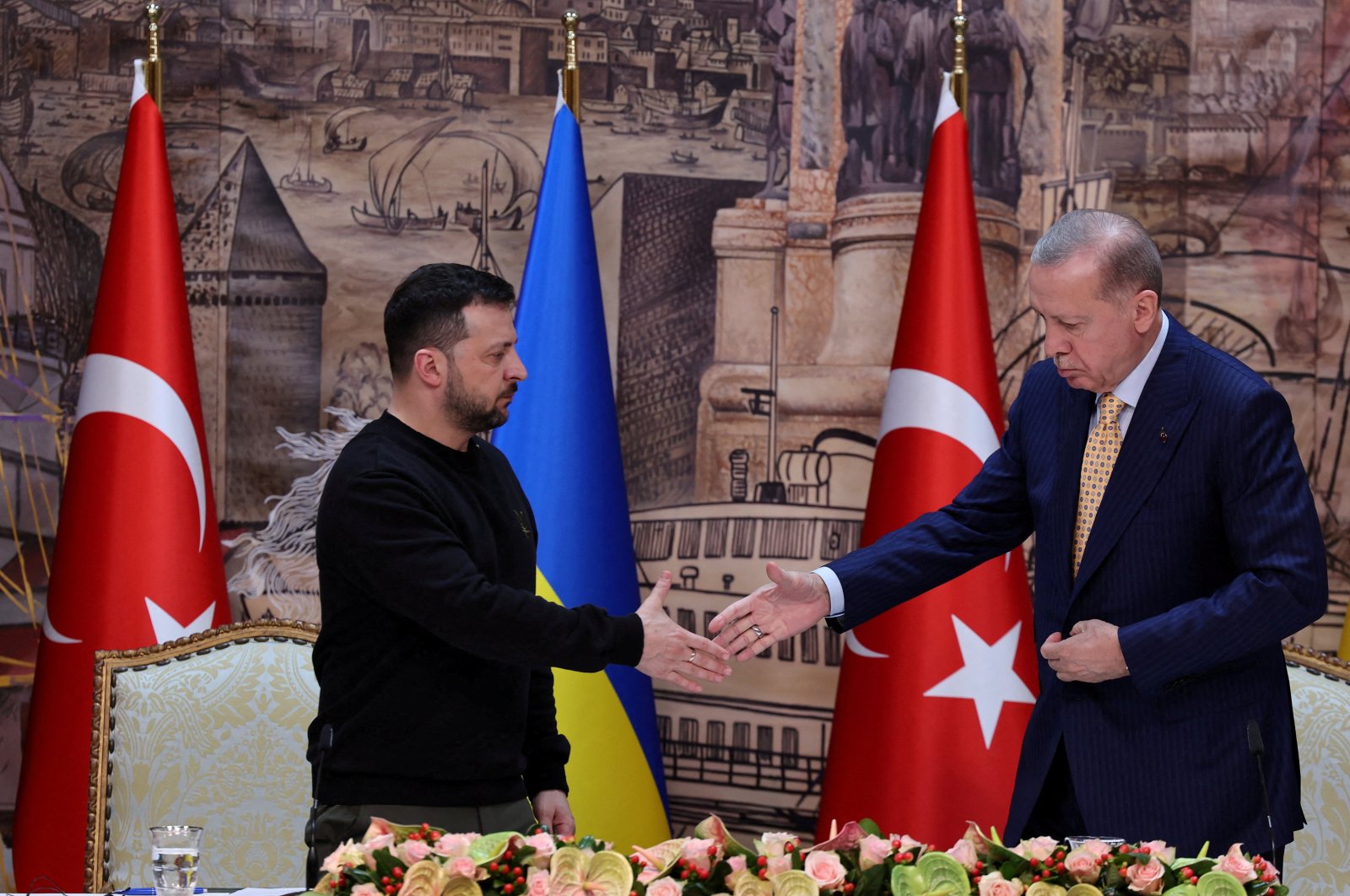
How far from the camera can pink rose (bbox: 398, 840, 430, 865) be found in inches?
61.7

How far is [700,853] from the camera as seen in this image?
1596mm

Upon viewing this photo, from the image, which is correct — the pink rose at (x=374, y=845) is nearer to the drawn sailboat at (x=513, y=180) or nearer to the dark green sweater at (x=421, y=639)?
the dark green sweater at (x=421, y=639)

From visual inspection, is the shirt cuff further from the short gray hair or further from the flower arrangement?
the flower arrangement

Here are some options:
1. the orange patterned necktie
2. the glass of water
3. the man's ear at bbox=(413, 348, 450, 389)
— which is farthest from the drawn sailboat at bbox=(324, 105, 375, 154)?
the glass of water

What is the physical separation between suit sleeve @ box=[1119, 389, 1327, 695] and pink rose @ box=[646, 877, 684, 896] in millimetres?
934

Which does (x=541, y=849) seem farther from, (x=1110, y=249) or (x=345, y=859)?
(x=1110, y=249)

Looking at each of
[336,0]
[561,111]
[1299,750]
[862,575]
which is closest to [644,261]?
[561,111]

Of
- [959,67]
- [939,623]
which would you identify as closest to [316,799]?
[939,623]

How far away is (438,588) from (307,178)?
79.9 inches

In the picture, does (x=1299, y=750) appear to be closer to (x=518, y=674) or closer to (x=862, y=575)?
(x=862, y=575)

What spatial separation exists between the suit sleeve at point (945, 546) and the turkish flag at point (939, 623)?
2.30 feet

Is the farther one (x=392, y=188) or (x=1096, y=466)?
(x=392, y=188)

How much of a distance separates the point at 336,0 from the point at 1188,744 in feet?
9.60

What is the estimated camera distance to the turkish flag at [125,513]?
332cm
